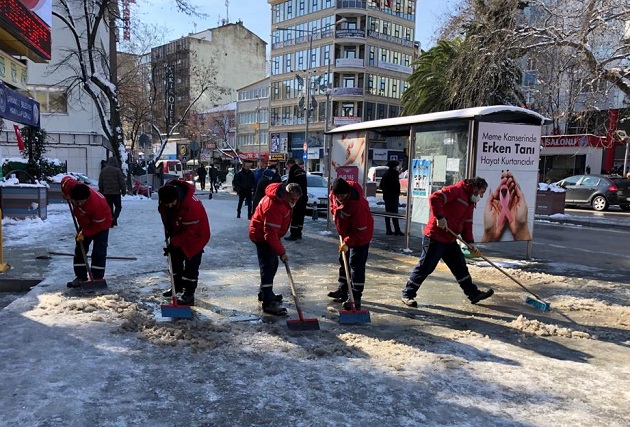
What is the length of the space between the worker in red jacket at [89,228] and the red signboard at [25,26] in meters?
6.34

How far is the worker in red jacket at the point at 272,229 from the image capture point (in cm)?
520

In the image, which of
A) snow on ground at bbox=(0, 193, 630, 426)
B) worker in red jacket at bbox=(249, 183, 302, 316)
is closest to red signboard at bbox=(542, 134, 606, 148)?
snow on ground at bbox=(0, 193, 630, 426)

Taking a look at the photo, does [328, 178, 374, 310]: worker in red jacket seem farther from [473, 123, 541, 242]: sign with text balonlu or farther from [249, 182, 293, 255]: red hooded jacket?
[473, 123, 541, 242]: sign with text balonlu

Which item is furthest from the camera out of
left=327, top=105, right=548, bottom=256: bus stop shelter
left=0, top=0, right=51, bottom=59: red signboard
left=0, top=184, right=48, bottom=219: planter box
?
left=0, top=184, right=48, bottom=219: planter box

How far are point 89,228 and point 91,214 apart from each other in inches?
8.2

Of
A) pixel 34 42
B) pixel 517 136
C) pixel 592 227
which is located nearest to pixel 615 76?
pixel 592 227

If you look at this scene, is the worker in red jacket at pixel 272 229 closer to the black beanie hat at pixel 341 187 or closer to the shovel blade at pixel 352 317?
the black beanie hat at pixel 341 187

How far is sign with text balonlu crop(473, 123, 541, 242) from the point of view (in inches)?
327

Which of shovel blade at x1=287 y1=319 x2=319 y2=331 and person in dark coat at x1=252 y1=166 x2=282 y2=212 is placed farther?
person in dark coat at x1=252 y1=166 x2=282 y2=212

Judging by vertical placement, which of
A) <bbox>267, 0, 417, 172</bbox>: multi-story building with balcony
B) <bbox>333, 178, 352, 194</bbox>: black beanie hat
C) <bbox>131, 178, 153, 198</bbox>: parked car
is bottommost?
<bbox>131, 178, 153, 198</bbox>: parked car

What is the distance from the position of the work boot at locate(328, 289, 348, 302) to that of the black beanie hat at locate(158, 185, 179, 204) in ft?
7.21

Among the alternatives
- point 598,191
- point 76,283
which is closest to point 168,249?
point 76,283

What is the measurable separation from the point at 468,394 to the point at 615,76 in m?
15.5

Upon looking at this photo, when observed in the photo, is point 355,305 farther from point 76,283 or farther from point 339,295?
point 76,283
